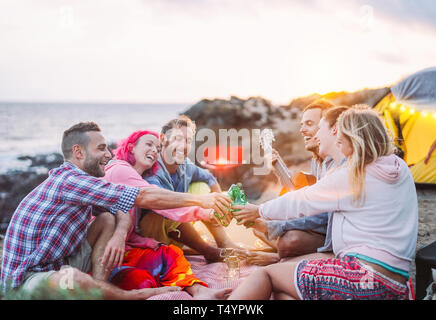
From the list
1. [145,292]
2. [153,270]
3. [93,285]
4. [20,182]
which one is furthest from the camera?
[20,182]

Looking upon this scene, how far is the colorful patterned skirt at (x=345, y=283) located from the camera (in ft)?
5.99

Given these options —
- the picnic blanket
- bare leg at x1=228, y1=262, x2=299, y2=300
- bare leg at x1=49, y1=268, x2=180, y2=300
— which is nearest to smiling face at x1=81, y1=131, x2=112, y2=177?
bare leg at x1=49, y1=268, x2=180, y2=300

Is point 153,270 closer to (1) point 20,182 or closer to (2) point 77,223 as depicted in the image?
(2) point 77,223

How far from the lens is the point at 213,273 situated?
9.23 ft

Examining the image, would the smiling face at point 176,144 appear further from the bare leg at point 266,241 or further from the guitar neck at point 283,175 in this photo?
the bare leg at point 266,241

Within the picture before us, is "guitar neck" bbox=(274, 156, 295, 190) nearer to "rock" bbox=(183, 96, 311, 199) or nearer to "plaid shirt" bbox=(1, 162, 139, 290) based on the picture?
"plaid shirt" bbox=(1, 162, 139, 290)

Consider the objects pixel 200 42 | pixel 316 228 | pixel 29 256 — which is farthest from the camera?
pixel 200 42

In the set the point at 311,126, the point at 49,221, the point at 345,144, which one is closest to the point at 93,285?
the point at 49,221

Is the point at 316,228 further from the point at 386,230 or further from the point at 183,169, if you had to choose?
the point at 183,169

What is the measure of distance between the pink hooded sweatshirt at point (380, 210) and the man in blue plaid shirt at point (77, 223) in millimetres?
987

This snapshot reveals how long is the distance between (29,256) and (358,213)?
185 centimetres

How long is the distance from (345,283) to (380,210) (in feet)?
1.35

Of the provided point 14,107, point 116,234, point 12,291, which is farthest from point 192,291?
point 14,107

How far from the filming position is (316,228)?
2.66 metres
